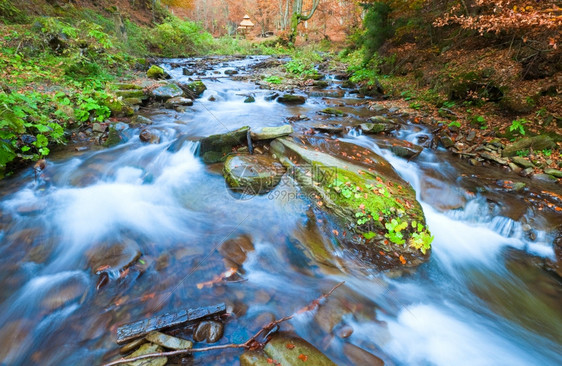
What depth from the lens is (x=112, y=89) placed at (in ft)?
24.6

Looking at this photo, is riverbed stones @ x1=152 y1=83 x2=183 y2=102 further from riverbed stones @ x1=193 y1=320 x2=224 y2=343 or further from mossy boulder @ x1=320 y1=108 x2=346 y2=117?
riverbed stones @ x1=193 y1=320 x2=224 y2=343

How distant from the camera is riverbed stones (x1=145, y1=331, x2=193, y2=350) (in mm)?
2209

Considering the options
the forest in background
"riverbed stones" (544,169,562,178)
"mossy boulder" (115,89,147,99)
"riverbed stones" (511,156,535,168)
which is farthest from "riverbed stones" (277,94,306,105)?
"riverbed stones" (544,169,562,178)

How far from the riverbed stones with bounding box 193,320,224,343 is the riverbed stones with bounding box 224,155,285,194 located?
2556 millimetres

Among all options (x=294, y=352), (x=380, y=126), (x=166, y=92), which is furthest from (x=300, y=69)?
(x=294, y=352)

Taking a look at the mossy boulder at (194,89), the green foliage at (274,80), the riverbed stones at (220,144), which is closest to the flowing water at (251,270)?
the riverbed stones at (220,144)

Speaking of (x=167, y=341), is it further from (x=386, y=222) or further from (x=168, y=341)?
(x=386, y=222)

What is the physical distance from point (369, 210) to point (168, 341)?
2929 millimetres

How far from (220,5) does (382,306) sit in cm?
5504

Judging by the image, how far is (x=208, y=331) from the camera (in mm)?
2426

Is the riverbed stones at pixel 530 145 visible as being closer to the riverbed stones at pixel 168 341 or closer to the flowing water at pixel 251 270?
the flowing water at pixel 251 270

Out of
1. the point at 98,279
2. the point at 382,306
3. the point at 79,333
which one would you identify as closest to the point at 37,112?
the point at 98,279

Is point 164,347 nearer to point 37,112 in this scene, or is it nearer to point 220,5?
point 37,112

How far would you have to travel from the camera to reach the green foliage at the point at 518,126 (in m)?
5.84
